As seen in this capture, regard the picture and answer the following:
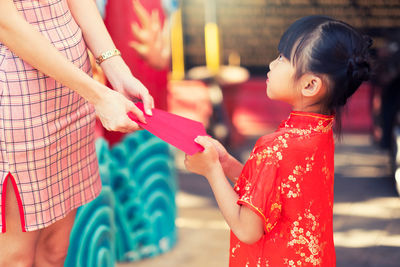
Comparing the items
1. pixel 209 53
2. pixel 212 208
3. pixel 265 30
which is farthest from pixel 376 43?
pixel 212 208

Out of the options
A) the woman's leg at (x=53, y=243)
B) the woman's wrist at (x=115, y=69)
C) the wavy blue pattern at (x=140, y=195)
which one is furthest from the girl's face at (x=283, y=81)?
the wavy blue pattern at (x=140, y=195)

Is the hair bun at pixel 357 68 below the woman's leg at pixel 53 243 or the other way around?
the other way around

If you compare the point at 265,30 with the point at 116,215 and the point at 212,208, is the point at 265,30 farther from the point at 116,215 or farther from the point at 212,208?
the point at 116,215

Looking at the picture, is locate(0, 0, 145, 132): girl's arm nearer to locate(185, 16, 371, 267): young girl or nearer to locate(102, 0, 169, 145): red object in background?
locate(185, 16, 371, 267): young girl

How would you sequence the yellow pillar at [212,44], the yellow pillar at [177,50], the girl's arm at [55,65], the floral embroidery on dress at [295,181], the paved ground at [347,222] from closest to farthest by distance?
the girl's arm at [55,65] → the floral embroidery on dress at [295,181] → the paved ground at [347,222] → the yellow pillar at [212,44] → the yellow pillar at [177,50]

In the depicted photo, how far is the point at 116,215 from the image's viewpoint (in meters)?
2.50

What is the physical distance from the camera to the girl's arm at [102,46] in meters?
1.37

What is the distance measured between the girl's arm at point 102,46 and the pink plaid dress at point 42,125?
0.05 meters

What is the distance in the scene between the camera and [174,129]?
1.27 metres

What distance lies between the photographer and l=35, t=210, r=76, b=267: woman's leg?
1.36 meters

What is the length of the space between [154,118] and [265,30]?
435 centimetres

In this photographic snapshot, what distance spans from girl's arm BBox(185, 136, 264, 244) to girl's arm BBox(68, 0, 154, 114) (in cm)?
18

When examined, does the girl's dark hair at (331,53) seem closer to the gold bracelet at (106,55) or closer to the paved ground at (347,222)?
the gold bracelet at (106,55)

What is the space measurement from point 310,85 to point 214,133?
3172 millimetres
